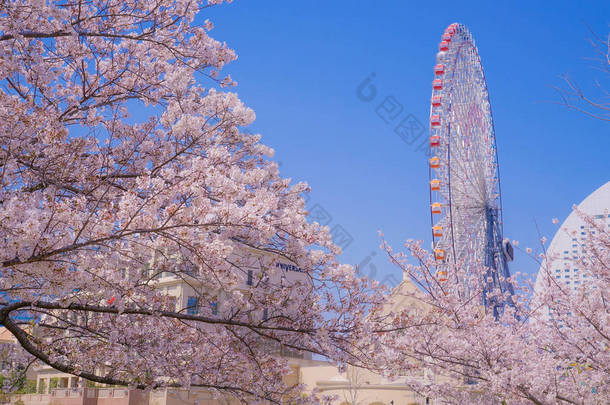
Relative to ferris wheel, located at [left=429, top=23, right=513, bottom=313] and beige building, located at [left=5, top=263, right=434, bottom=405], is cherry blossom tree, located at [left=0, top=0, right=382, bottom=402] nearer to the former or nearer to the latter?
beige building, located at [left=5, top=263, right=434, bottom=405]

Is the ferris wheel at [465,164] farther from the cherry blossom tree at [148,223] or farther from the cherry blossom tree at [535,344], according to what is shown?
the cherry blossom tree at [148,223]

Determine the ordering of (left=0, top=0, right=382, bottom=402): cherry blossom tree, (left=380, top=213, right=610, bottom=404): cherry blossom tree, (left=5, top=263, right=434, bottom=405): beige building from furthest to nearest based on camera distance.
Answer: (left=5, top=263, right=434, bottom=405): beige building, (left=380, top=213, right=610, bottom=404): cherry blossom tree, (left=0, top=0, right=382, bottom=402): cherry blossom tree

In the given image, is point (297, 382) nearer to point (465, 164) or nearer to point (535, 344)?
point (465, 164)

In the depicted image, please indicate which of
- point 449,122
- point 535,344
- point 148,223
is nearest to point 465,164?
point 449,122

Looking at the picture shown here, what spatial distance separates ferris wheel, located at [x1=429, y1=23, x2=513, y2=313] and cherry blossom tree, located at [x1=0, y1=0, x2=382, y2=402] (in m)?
19.0

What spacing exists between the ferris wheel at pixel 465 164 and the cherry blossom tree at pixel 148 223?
62.4 feet

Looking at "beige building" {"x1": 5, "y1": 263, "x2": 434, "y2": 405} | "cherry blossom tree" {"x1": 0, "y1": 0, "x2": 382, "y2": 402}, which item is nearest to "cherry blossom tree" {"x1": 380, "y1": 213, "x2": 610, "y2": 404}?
"cherry blossom tree" {"x1": 0, "y1": 0, "x2": 382, "y2": 402}

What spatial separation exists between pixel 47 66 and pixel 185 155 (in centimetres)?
179

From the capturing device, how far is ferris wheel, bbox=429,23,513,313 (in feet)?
85.3

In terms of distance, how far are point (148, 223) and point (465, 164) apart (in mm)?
26294

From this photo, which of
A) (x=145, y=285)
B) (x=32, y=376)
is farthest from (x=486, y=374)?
(x=32, y=376)

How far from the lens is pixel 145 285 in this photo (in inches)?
244

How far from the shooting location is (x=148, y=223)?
4633mm

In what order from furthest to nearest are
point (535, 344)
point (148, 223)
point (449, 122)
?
point (449, 122), point (535, 344), point (148, 223)
